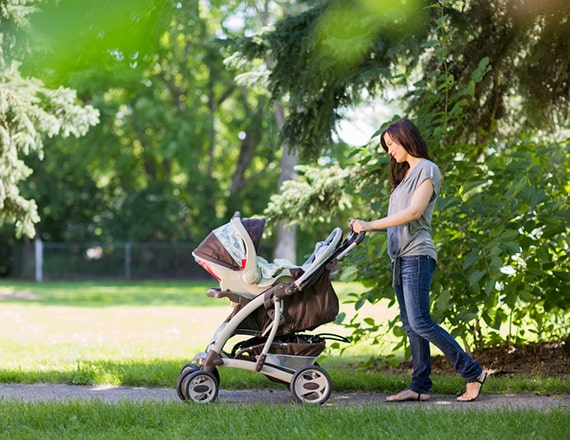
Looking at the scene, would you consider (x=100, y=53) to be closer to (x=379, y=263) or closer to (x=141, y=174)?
(x=379, y=263)

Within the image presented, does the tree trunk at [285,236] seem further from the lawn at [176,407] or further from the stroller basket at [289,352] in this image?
the stroller basket at [289,352]

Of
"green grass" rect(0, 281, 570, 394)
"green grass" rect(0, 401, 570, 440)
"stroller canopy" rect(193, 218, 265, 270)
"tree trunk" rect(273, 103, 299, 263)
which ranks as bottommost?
"green grass" rect(0, 281, 570, 394)

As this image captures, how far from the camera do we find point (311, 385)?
5129 millimetres

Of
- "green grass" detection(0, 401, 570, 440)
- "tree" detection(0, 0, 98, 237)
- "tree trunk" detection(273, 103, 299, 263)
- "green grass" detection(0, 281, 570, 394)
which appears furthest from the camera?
"tree trunk" detection(273, 103, 299, 263)

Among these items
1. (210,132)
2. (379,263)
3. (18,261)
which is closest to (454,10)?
(379,263)

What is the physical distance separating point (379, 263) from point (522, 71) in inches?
91.6

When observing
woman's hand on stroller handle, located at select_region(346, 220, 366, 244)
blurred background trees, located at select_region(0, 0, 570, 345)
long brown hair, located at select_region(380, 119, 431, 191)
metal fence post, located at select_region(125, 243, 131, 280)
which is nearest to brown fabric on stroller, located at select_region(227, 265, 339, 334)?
woman's hand on stroller handle, located at select_region(346, 220, 366, 244)

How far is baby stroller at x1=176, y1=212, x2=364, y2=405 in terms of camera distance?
5.05m

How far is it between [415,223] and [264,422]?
5.54ft

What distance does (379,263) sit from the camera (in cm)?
643

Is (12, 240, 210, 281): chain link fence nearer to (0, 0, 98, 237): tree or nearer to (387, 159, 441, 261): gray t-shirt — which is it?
(0, 0, 98, 237): tree

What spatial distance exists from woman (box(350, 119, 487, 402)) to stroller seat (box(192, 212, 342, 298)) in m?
0.44

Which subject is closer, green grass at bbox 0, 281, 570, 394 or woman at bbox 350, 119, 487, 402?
woman at bbox 350, 119, 487, 402

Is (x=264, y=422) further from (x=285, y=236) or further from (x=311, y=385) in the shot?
(x=285, y=236)
